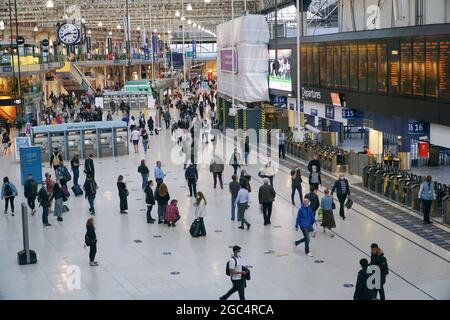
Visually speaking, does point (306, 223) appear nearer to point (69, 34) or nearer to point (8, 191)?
point (8, 191)

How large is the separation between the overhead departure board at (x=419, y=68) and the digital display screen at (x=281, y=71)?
1252cm

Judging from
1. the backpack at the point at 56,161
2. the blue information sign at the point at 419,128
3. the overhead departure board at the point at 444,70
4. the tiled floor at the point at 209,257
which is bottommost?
the tiled floor at the point at 209,257

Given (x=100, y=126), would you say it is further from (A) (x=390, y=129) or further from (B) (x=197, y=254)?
(B) (x=197, y=254)

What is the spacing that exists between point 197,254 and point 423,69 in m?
8.21

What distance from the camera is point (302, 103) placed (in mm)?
31531

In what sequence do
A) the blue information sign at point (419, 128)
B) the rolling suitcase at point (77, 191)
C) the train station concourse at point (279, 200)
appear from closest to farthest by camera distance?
the train station concourse at point (279, 200) → the blue information sign at point (419, 128) → the rolling suitcase at point (77, 191)

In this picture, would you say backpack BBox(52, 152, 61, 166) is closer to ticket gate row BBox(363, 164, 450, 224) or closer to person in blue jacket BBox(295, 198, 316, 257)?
ticket gate row BBox(363, 164, 450, 224)

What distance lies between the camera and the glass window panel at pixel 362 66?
2353 cm

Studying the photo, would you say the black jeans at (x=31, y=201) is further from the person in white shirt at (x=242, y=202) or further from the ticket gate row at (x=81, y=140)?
the ticket gate row at (x=81, y=140)

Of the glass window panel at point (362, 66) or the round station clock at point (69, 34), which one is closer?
the glass window panel at point (362, 66)

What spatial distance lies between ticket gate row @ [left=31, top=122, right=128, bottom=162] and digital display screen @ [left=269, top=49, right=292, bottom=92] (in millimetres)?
7431

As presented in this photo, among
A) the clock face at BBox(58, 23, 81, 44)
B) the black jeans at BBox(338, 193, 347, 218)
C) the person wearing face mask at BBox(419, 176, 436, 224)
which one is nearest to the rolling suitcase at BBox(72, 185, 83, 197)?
the black jeans at BBox(338, 193, 347, 218)

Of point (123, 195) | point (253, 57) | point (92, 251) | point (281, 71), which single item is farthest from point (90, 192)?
point (253, 57)

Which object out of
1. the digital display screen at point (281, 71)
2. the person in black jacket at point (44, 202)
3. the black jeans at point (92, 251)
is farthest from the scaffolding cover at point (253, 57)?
the black jeans at point (92, 251)
